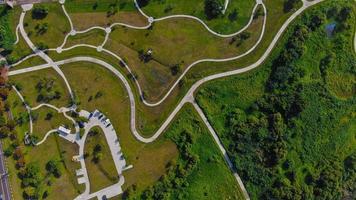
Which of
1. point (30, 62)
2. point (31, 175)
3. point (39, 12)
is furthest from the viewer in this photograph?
point (39, 12)

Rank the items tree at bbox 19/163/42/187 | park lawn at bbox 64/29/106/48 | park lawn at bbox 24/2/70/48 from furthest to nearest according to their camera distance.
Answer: park lawn at bbox 64/29/106/48, park lawn at bbox 24/2/70/48, tree at bbox 19/163/42/187

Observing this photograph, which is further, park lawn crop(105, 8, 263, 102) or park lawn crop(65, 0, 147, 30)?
park lawn crop(65, 0, 147, 30)

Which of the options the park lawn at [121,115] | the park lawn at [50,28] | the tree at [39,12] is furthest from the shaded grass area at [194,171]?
the tree at [39,12]

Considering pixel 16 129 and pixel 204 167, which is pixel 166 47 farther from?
pixel 16 129

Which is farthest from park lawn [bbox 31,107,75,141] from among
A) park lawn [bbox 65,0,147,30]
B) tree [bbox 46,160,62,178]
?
park lawn [bbox 65,0,147,30]

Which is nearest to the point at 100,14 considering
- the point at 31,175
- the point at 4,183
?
the point at 31,175

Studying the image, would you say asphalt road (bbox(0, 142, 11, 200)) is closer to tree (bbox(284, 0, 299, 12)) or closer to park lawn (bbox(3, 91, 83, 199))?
park lawn (bbox(3, 91, 83, 199))
